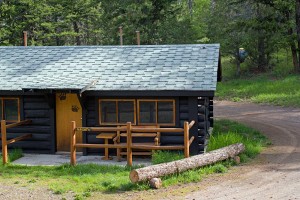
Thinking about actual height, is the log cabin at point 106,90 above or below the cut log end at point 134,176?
above

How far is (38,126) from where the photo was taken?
15727 millimetres

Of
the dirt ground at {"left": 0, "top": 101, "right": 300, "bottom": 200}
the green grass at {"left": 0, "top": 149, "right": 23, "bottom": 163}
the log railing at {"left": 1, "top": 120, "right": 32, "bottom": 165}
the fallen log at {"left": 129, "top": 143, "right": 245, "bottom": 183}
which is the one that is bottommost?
the dirt ground at {"left": 0, "top": 101, "right": 300, "bottom": 200}

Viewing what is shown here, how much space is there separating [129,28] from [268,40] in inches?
387

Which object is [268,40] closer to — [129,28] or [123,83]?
[129,28]

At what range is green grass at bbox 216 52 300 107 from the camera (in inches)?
1069

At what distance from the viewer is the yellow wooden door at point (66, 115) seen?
15641 mm

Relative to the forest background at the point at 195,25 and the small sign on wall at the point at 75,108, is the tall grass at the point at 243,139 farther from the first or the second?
the forest background at the point at 195,25

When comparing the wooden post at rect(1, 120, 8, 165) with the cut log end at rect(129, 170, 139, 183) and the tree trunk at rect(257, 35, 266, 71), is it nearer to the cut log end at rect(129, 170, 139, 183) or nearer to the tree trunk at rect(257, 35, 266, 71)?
the cut log end at rect(129, 170, 139, 183)

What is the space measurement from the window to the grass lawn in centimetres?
252

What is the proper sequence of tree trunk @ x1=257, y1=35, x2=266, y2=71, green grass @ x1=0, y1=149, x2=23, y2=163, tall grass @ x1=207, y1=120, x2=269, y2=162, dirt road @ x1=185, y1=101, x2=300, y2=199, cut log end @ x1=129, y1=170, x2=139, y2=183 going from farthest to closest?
1. tree trunk @ x1=257, y1=35, x2=266, y2=71
2. green grass @ x1=0, y1=149, x2=23, y2=163
3. tall grass @ x1=207, y1=120, x2=269, y2=162
4. cut log end @ x1=129, y1=170, x2=139, y2=183
5. dirt road @ x1=185, y1=101, x2=300, y2=199

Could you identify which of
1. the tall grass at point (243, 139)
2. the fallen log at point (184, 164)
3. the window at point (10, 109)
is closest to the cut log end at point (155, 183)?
the fallen log at point (184, 164)

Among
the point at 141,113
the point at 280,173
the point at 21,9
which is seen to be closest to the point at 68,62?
the point at 141,113

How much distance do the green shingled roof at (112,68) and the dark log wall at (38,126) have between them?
29.9 inches

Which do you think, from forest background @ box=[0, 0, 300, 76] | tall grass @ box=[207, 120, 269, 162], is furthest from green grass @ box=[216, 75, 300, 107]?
tall grass @ box=[207, 120, 269, 162]
